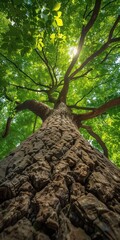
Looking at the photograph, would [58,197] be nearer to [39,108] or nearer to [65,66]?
[39,108]

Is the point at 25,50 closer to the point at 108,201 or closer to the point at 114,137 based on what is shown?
the point at 108,201

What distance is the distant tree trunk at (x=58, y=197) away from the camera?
3.81ft

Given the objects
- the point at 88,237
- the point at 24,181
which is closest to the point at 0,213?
the point at 24,181

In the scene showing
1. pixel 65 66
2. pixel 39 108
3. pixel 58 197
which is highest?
pixel 65 66

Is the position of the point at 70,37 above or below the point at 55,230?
above

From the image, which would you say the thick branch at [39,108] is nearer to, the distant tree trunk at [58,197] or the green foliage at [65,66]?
the green foliage at [65,66]

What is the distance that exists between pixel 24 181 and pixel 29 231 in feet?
1.77

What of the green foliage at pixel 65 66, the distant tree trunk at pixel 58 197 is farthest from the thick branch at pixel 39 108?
the distant tree trunk at pixel 58 197

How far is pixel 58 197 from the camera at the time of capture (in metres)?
1.44

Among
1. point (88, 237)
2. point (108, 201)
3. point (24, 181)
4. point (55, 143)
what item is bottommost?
point (88, 237)

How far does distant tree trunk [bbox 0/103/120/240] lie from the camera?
3.81 feet

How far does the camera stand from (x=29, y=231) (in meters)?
1.13

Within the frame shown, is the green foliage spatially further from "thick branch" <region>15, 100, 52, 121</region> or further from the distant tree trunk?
the distant tree trunk

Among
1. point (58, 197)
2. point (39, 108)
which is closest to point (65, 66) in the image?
point (39, 108)
